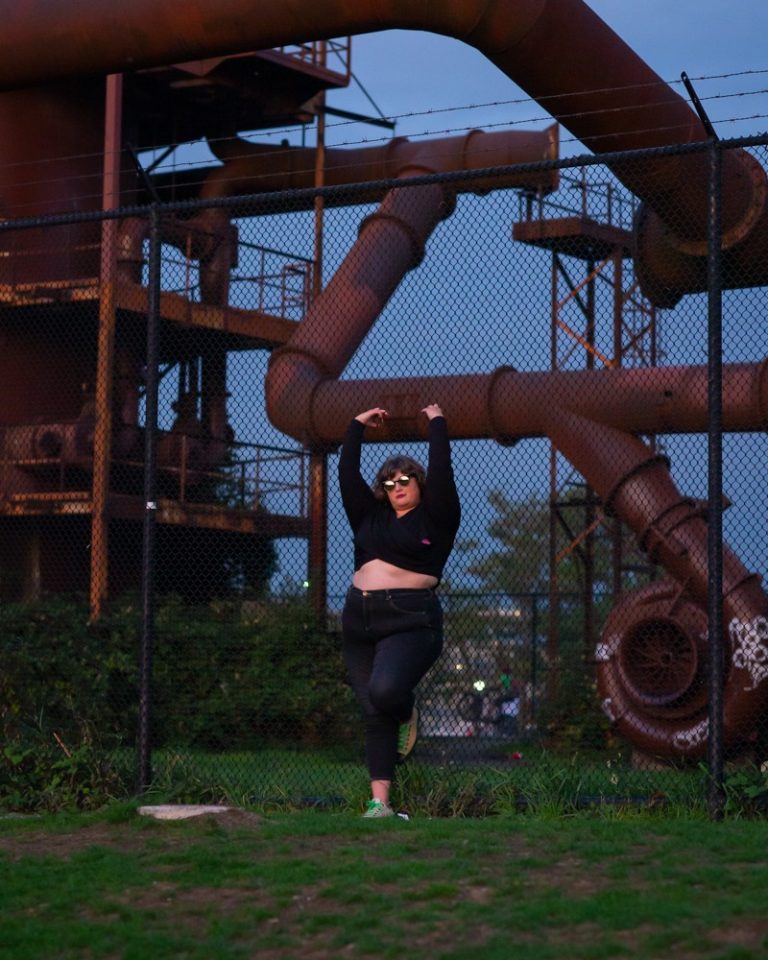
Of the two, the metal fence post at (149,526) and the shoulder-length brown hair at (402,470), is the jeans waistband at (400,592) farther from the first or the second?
the metal fence post at (149,526)

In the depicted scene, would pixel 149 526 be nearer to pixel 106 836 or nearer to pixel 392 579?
pixel 392 579

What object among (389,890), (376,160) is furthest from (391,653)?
(376,160)

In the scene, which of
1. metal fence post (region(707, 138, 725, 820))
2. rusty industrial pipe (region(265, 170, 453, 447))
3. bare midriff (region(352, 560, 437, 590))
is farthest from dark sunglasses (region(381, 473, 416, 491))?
rusty industrial pipe (region(265, 170, 453, 447))

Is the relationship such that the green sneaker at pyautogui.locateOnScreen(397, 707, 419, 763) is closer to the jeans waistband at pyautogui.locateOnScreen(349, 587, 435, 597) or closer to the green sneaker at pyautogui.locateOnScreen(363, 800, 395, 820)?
the green sneaker at pyautogui.locateOnScreen(363, 800, 395, 820)

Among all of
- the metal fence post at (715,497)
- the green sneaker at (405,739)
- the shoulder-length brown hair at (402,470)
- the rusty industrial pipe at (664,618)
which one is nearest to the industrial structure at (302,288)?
the rusty industrial pipe at (664,618)

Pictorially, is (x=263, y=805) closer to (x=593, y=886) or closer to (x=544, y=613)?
(x=593, y=886)

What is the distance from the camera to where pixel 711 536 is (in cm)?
779

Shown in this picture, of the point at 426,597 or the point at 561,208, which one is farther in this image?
the point at 561,208

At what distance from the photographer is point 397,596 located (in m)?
7.79

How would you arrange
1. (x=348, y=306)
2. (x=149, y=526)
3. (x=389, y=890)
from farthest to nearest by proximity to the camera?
(x=348, y=306)
(x=149, y=526)
(x=389, y=890)

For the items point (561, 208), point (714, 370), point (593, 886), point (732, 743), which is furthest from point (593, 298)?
point (593, 886)

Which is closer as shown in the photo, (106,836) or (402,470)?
Answer: (106,836)

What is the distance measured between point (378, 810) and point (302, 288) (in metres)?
12.5

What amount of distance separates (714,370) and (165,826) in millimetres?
3309
